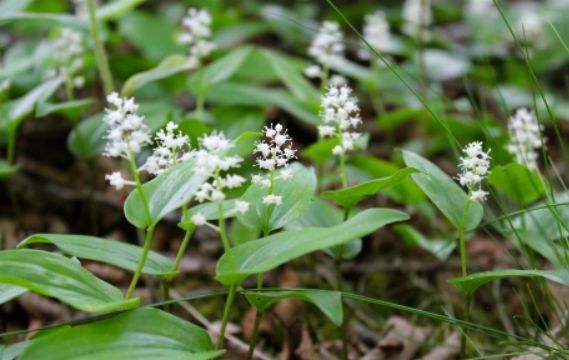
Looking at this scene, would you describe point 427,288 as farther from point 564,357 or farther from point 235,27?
point 235,27

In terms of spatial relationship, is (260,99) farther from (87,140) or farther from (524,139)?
(524,139)

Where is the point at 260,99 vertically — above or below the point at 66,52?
below

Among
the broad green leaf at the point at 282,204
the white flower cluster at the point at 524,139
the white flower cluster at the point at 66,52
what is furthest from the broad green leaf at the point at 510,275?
the white flower cluster at the point at 66,52

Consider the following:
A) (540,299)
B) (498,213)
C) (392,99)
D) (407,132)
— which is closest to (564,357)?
(540,299)

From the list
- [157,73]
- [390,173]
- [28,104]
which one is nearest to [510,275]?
[390,173]

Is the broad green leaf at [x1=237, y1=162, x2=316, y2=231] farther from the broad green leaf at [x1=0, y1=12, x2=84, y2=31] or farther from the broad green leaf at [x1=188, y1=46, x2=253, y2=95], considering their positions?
the broad green leaf at [x1=0, y1=12, x2=84, y2=31]

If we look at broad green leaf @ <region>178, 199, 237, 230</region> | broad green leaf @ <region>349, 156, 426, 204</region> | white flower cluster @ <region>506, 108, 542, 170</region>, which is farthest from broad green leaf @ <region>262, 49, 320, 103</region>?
broad green leaf @ <region>178, 199, 237, 230</region>
